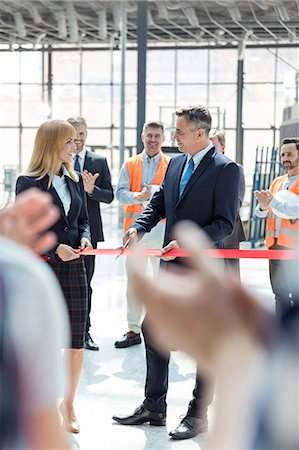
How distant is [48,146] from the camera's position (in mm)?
4066

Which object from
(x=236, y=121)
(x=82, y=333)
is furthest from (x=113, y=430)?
(x=236, y=121)

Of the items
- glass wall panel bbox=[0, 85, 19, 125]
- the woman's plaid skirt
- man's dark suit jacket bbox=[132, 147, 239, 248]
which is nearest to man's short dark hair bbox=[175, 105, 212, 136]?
man's dark suit jacket bbox=[132, 147, 239, 248]

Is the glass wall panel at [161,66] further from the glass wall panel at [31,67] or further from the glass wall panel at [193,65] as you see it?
the glass wall panel at [31,67]

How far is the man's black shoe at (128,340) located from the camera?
6.15 m

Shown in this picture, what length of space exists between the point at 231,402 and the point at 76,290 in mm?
3330

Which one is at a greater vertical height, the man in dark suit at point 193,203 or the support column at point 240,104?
the support column at point 240,104

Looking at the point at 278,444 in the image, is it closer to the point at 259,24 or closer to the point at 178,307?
the point at 178,307

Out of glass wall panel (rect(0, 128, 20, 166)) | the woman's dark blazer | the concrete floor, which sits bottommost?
the concrete floor

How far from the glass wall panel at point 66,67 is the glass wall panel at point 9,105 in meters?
1.50

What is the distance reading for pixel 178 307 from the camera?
0.86 m

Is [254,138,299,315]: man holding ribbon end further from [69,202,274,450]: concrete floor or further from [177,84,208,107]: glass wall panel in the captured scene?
[177,84,208,107]: glass wall panel

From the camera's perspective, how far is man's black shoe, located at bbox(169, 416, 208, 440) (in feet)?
13.7

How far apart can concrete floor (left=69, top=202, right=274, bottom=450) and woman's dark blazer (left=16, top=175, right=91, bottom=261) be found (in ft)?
2.71

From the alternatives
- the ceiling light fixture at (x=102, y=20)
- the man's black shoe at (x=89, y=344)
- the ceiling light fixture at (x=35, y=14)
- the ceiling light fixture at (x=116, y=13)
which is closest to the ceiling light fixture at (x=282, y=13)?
the ceiling light fixture at (x=116, y=13)
